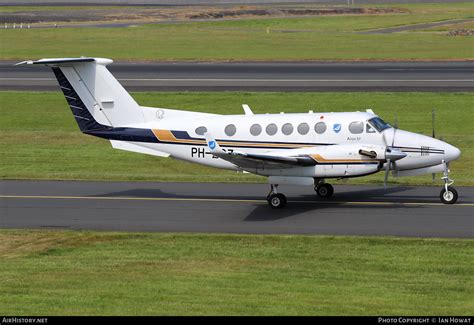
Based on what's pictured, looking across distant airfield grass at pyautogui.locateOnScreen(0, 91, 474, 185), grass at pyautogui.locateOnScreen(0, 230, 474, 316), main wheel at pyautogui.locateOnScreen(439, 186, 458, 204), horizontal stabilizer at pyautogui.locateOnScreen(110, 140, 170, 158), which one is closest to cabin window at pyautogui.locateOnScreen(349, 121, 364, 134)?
main wheel at pyautogui.locateOnScreen(439, 186, 458, 204)

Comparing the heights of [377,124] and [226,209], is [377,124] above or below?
above

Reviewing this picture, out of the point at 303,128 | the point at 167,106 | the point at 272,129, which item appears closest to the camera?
the point at 303,128

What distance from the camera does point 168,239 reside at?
2306cm

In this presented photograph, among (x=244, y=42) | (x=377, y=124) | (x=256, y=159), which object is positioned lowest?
(x=256, y=159)

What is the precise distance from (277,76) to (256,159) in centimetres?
3047

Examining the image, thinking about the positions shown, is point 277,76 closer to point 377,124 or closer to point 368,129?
point 377,124

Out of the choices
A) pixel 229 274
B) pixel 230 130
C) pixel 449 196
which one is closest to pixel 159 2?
pixel 230 130

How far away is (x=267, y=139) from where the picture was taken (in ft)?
90.0

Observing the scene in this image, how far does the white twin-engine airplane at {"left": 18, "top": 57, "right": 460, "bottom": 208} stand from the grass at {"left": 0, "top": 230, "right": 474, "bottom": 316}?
3891 mm

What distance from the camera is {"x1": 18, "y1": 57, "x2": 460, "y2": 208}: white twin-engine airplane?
85.7ft

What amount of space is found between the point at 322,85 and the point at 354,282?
3362cm

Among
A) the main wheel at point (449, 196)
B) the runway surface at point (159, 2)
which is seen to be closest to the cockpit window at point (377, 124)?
the main wheel at point (449, 196)

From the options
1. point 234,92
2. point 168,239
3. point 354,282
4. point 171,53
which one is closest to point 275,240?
point 168,239

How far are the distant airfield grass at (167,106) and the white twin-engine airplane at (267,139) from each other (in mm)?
3505
